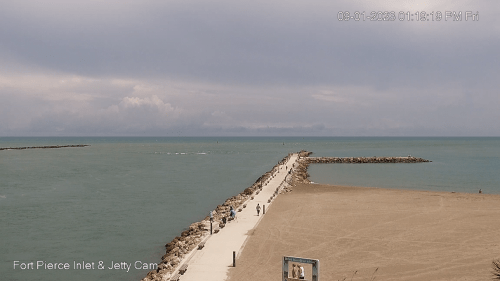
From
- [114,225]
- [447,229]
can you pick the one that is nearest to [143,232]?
[114,225]

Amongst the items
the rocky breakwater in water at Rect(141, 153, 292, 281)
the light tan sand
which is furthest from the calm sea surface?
the light tan sand

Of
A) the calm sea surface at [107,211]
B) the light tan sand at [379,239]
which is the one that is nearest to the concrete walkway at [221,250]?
the light tan sand at [379,239]

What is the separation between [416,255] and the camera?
20.0 meters

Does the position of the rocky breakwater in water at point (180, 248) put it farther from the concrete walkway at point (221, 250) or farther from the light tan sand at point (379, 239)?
the light tan sand at point (379, 239)

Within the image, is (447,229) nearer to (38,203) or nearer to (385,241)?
(385,241)

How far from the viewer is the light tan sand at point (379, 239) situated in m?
17.8

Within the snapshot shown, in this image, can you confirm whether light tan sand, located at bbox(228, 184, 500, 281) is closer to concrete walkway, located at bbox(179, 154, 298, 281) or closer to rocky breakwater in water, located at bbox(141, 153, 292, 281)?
concrete walkway, located at bbox(179, 154, 298, 281)

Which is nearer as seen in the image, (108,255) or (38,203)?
(108,255)

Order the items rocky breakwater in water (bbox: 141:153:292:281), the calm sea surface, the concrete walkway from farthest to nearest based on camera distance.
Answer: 1. the calm sea surface
2. rocky breakwater in water (bbox: 141:153:292:281)
3. the concrete walkway

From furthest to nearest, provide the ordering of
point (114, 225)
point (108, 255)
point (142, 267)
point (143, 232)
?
1. point (114, 225)
2. point (143, 232)
3. point (108, 255)
4. point (142, 267)

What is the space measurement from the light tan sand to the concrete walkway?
1.97 feet

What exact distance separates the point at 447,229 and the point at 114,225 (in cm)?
2652

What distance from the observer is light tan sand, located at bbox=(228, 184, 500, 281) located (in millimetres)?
17812

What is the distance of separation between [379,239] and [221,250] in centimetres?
1051
